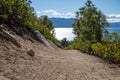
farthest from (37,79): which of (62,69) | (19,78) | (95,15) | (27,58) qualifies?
(95,15)

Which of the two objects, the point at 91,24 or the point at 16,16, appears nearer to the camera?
the point at 16,16

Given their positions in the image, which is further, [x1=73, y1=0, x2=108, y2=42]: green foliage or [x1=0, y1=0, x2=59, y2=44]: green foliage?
[x1=73, y1=0, x2=108, y2=42]: green foliage

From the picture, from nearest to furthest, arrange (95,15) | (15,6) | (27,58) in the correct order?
(27,58) < (15,6) < (95,15)

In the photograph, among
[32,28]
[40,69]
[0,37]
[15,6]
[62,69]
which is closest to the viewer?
[40,69]

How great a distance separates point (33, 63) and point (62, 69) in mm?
1323

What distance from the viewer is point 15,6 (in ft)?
67.9

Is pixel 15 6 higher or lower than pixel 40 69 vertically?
higher

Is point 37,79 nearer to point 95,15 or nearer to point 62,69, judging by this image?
point 62,69

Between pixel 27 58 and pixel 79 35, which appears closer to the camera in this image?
pixel 27 58

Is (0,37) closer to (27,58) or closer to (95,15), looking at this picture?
(27,58)

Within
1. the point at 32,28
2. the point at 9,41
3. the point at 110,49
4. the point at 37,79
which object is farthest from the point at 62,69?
the point at 32,28

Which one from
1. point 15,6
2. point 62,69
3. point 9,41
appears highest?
point 15,6

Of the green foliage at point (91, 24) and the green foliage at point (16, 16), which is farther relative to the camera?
the green foliage at point (91, 24)

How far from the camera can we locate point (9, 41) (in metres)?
14.7
